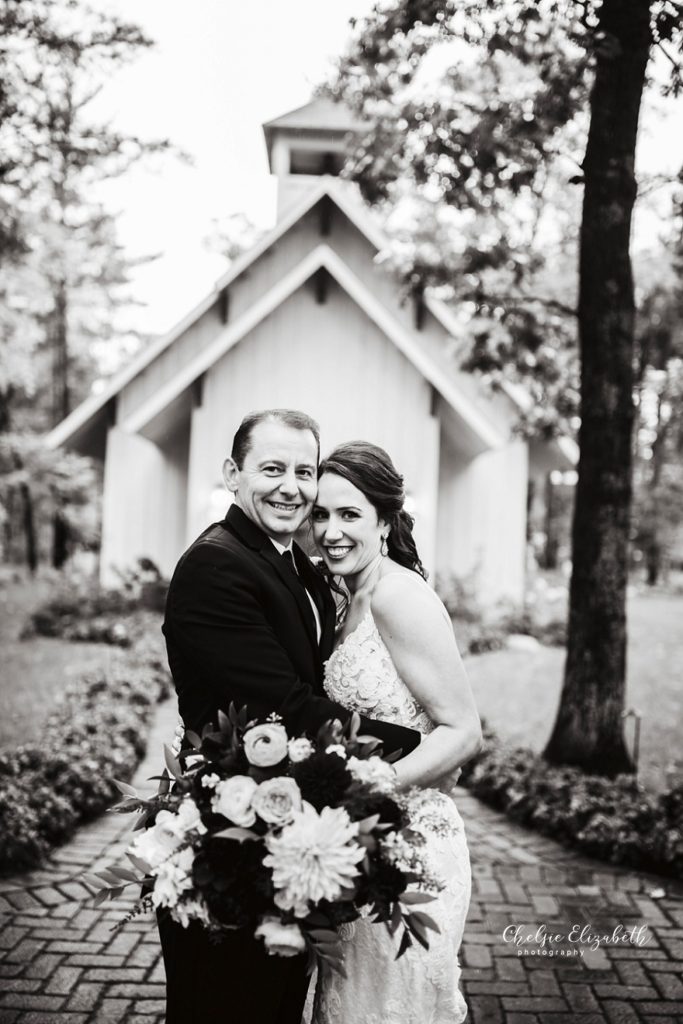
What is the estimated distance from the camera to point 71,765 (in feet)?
21.7

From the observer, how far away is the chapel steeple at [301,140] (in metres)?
18.0

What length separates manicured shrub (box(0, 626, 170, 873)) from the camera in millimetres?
5624

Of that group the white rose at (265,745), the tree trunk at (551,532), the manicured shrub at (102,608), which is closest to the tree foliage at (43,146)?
the manicured shrub at (102,608)

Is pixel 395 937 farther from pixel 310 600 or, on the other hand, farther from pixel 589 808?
pixel 589 808

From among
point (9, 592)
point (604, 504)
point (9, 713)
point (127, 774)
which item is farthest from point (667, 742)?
point (9, 592)

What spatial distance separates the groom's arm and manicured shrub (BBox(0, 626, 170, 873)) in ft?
12.0

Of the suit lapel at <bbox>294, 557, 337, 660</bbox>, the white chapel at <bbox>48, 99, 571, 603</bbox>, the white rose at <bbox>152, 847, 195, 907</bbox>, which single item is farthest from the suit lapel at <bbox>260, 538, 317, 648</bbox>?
the white chapel at <bbox>48, 99, 571, 603</bbox>

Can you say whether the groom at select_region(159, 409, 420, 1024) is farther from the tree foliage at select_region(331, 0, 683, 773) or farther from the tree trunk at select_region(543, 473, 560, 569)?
the tree trunk at select_region(543, 473, 560, 569)

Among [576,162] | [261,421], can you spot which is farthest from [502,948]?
[576,162]

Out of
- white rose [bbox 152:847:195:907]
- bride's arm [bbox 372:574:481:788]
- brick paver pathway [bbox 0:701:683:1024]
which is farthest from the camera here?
brick paver pathway [bbox 0:701:683:1024]

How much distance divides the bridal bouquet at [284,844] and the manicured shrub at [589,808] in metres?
4.17

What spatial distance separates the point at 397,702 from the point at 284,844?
2.90ft

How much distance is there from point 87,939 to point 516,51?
21.7ft

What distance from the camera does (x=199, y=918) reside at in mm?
2238
